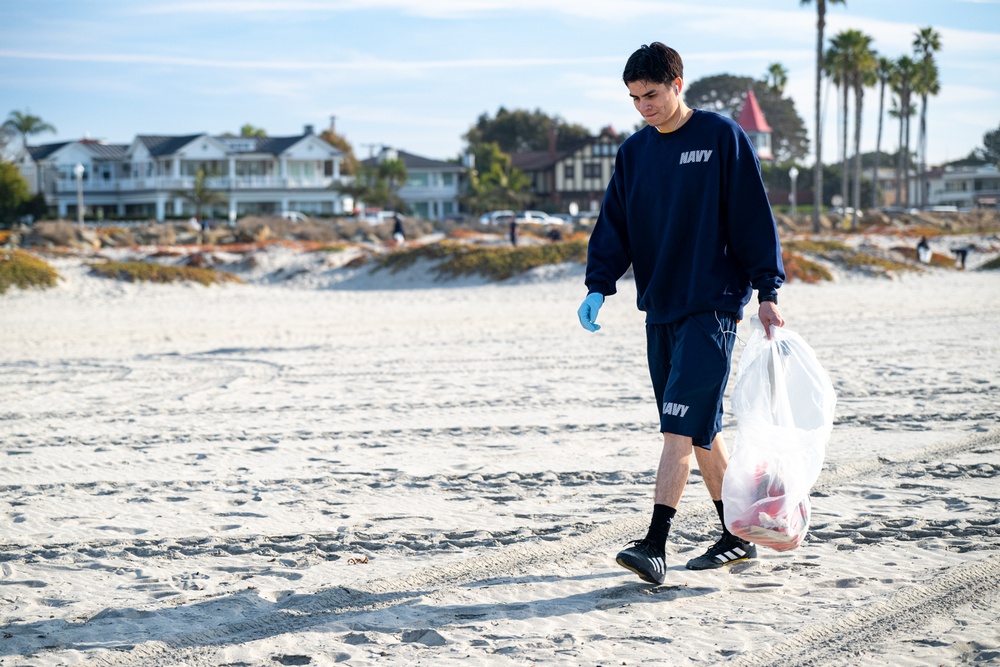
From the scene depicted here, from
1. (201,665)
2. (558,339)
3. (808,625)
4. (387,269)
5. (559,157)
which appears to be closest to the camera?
(201,665)

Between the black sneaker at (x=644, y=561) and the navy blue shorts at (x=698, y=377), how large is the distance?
43 centimetres

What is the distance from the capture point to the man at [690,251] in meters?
3.69

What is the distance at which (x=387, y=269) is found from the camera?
25.3 m

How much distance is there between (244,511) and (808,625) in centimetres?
269

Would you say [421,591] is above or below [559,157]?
below

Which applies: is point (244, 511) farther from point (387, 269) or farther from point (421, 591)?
point (387, 269)

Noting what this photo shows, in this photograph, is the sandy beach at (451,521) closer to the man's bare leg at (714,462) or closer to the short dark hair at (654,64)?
the man's bare leg at (714,462)

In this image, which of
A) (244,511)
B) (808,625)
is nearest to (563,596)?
(808,625)

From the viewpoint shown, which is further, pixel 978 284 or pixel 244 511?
pixel 978 284

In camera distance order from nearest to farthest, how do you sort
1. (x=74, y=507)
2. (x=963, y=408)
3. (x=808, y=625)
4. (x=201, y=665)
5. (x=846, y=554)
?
(x=201, y=665) < (x=808, y=625) < (x=846, y=554) < (x=74, y=507) < (x=963, y=408)

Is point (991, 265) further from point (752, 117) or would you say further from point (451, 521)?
point (752, 117)

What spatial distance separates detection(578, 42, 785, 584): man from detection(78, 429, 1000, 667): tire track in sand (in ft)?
1.98

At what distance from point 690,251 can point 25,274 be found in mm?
18304

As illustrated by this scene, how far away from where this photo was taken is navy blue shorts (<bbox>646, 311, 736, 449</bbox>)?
12.1 feet
